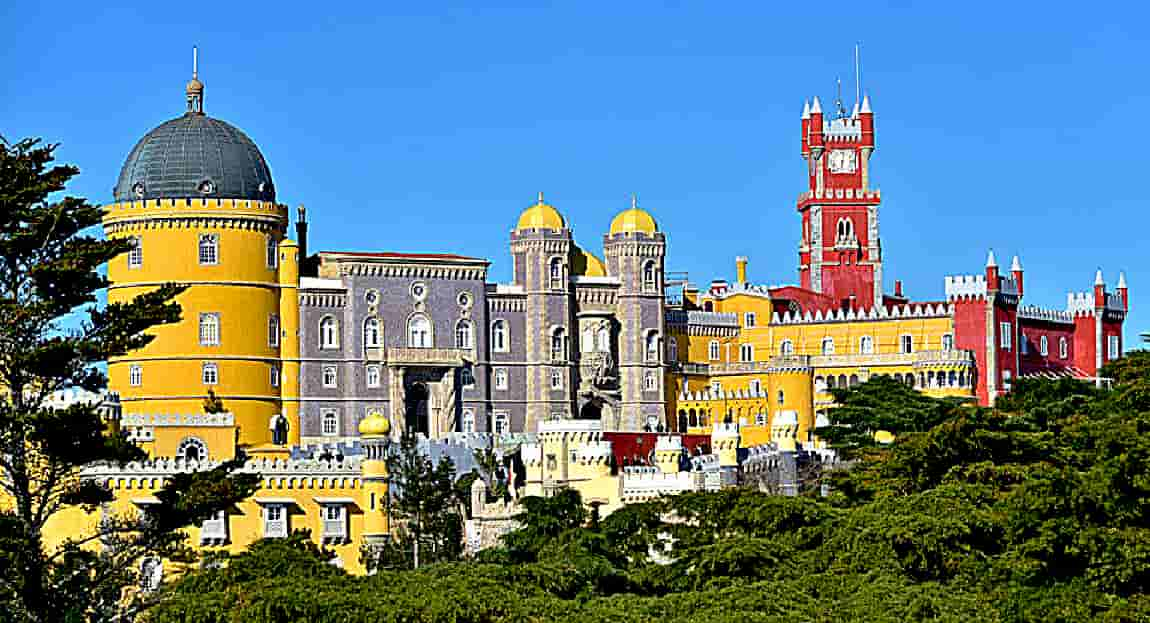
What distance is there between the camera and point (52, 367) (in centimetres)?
4300

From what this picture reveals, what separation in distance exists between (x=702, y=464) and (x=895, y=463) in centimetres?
1136

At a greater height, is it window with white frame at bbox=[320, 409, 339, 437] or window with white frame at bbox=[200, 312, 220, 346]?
window with white frame at bbox=[200, 312, 220, 346]

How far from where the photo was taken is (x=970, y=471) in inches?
2274

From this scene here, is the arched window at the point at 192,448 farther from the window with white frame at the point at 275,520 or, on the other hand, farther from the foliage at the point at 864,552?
the foliage at the point at 864,552

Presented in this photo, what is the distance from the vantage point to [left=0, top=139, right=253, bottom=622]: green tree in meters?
42.2

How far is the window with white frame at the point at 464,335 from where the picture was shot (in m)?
92.8

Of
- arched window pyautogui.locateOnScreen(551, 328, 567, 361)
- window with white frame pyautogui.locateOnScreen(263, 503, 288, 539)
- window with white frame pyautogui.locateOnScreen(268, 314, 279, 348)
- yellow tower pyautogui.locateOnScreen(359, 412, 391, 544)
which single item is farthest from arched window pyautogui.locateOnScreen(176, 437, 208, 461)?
arched window pyautogui.locateOnScreen(551, 328, 567, 361)

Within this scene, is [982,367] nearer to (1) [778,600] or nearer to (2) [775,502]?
(2) [775,502]

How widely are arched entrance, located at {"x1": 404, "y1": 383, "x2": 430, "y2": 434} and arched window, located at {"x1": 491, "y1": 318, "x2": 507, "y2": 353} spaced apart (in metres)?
3.78

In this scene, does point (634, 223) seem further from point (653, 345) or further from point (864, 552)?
point (864, 552)

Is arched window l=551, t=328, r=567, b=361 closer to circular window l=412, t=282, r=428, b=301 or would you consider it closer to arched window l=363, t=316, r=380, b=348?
circular window l=412, t=282, r=428, b=301

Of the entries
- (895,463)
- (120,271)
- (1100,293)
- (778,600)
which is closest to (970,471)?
(895,463)

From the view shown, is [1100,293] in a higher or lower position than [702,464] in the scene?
higher

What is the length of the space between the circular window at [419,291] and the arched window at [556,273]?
5.79 m
